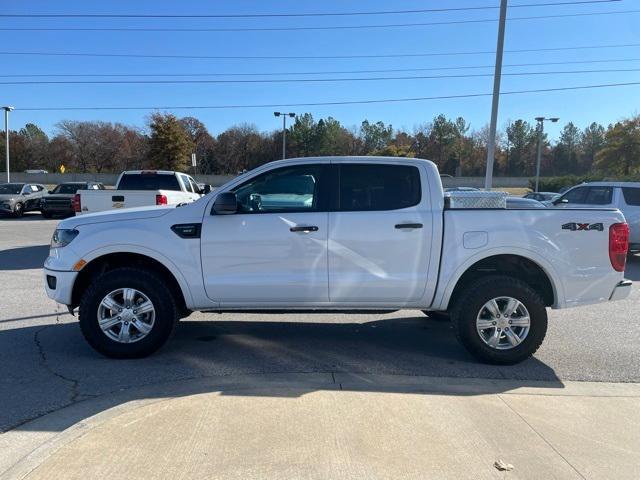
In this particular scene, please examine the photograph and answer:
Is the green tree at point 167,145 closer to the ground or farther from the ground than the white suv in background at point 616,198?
farther from the ground

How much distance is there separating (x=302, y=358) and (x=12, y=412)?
2538mm

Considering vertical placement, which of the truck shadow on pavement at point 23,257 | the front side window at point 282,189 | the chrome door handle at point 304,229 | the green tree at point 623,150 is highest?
the green tree at point 623,150

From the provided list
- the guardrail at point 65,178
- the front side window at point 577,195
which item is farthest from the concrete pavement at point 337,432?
the guardrail at point 65,178

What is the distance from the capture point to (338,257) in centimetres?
519

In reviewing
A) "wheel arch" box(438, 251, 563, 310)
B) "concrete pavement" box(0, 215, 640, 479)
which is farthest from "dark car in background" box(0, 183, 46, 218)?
"wheel arch" box(438, 251, 563, 310)

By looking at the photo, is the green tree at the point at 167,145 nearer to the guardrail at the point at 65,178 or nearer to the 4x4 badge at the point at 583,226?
the guardrail at the point at 65,178

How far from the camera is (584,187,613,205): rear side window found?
531 inches

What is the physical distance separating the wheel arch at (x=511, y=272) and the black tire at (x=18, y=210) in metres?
24.8

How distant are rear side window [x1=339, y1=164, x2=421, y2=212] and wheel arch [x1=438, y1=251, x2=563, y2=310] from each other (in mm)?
872

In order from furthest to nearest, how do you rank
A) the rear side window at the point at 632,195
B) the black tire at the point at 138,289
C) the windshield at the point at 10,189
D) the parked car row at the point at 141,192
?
the windshield at the point at 10,189, the rear side window at the point at 632,195, the parked car row at the point at 141,192, the black tire at the point at 138,289

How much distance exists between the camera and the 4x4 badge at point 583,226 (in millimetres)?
5211

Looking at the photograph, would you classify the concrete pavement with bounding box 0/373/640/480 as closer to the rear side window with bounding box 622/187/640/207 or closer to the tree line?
the rear side window with bounding box 622/187/640/207

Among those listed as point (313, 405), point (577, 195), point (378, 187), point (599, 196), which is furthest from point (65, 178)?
point (313, 405)

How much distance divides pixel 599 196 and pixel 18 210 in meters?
24.0
